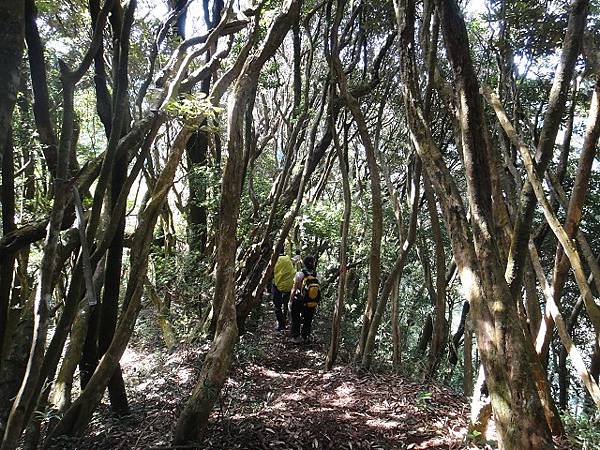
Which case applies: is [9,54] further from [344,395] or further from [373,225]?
[373,225]

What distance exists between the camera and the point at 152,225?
14.1 ft

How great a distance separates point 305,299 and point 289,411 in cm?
304

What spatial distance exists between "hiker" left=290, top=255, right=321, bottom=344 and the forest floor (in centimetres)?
118

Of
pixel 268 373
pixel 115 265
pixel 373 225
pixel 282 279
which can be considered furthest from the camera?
pixel 282 279

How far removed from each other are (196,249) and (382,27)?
17.4 feet

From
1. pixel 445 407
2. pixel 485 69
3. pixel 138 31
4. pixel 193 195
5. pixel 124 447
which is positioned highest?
pixel 138 31

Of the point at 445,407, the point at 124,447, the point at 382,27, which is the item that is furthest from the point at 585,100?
the point at 124,447

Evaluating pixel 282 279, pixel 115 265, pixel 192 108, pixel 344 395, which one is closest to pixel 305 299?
pixel 282 279

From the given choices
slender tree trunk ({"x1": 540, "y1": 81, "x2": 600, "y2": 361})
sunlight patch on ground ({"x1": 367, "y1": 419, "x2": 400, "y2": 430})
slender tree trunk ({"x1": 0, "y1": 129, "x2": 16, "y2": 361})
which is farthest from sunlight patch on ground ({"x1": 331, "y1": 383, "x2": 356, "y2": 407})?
slender tree trunk ({"x1": 0, "y1": 129, "x2": 16, "y2": 361})

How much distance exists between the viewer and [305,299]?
750 centimetres

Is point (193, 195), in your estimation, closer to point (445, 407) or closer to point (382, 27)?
point (382, 27)

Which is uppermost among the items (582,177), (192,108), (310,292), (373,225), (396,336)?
(192,108)

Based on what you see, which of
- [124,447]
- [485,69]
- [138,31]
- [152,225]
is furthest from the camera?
[138,31]

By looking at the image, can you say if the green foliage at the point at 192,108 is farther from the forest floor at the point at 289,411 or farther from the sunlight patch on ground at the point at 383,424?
the sunlight patch on ground at the point at 383,424
